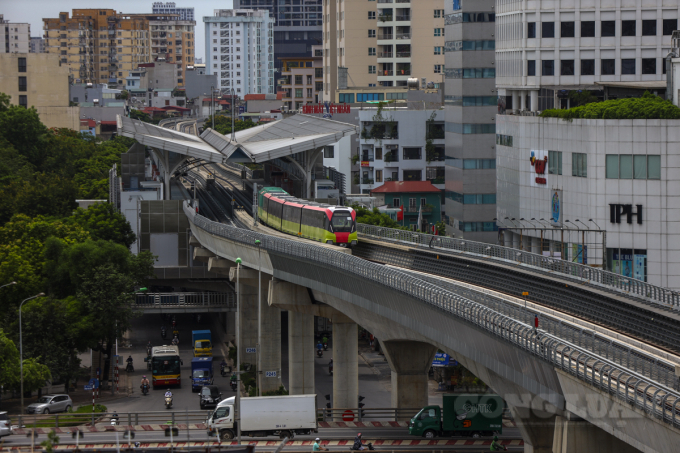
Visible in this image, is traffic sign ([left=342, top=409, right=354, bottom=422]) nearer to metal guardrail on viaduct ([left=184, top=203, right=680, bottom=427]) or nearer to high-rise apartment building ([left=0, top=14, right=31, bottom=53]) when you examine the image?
metal guardrail on viaduct ([left=184, top=203, right=680, bottom=427])

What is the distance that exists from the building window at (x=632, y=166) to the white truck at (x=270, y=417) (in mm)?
25953

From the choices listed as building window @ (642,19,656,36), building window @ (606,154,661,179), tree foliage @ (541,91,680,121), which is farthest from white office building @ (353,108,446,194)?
building window @ (606,154,661,179)

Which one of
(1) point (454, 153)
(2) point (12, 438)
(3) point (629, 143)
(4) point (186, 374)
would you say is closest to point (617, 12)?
(3) point (629, 143)

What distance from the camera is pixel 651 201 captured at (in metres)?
63.8

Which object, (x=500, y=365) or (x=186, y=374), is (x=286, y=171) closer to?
(x=186, y=374)

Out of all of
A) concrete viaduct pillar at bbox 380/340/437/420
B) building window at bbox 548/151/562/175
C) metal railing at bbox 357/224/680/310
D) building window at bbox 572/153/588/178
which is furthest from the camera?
building window at bbox 548/151/562/175

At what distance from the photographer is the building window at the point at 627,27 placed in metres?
75.2

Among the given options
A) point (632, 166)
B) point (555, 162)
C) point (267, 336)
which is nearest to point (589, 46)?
point (555, 162)

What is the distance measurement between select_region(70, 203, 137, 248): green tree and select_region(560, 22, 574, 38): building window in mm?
45996

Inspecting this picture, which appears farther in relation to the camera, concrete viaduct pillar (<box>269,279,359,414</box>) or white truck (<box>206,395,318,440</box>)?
concrete viaduct pillar (<box>269,279,359,414</box>)

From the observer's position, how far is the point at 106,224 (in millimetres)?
97500

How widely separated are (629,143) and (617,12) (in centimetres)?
1537

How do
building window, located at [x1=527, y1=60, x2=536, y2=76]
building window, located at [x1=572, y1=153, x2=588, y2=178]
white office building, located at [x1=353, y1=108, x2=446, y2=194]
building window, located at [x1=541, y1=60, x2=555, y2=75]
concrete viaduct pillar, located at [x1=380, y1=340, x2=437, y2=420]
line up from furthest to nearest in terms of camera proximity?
white office building, located at [x1=353, y1=108, x2=446, y2=194] → building window, located at [x1=527, y1=60, x2=536, y2=76] → building window, located at [x1=541, y1=60, x2=555, y2=75] → building window, located at [x1=572, y1=153, x2=588, y2=178] → concrete viaduct pillar, located at [x1=380, y1=340, x2=437, y2=420]

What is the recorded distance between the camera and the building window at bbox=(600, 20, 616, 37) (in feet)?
248
